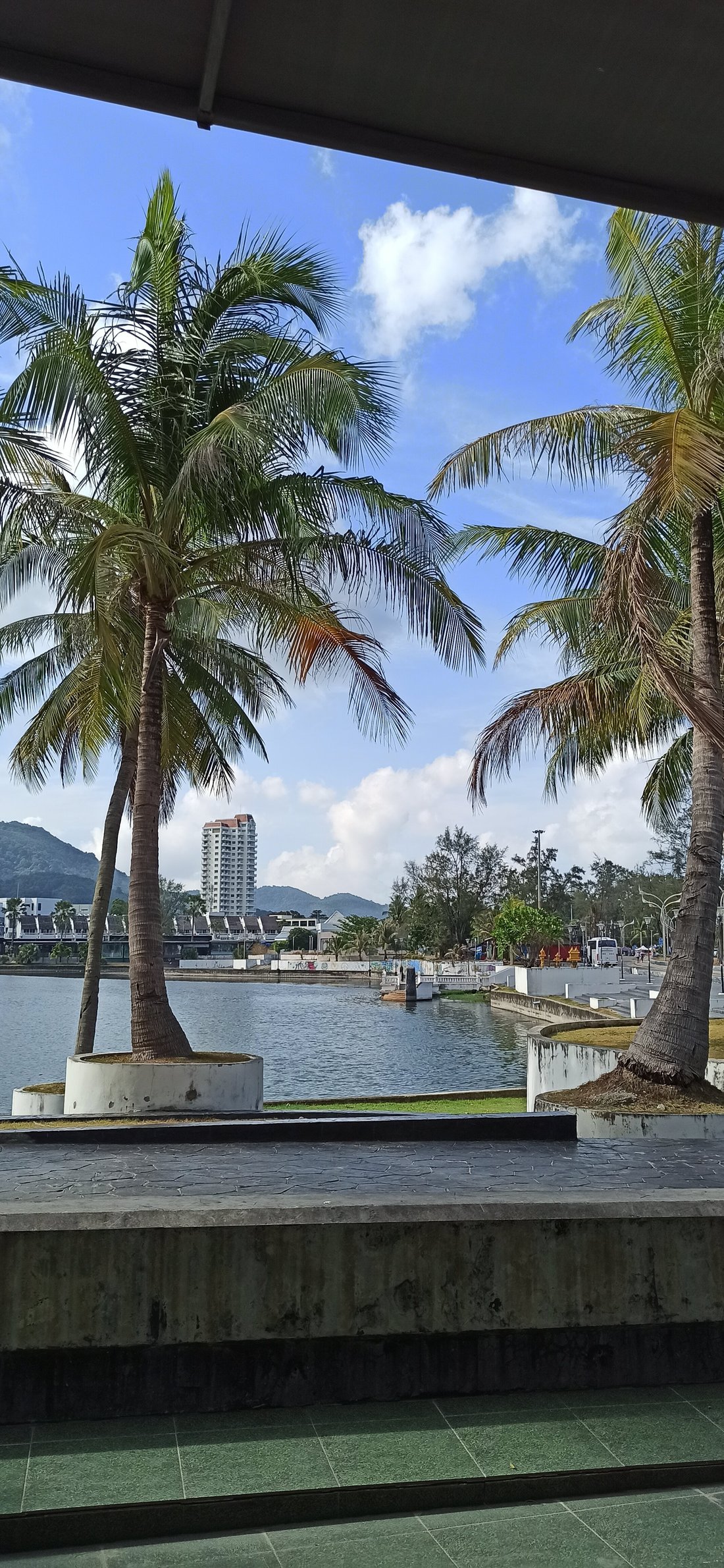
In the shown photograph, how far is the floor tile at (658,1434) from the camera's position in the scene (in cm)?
356

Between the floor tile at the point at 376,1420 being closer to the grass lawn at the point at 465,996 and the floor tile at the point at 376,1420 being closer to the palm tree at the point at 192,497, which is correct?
the palm tree at the point at 192,497

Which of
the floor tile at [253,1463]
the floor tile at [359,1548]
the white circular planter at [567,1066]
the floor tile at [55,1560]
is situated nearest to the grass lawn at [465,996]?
the white circular planter at [567,1066]

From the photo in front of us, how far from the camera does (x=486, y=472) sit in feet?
42.0

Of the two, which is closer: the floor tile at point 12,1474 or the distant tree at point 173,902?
the floor tile at point 12,1474

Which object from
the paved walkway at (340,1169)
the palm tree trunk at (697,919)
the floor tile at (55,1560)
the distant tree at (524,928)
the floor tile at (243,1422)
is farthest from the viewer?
the distant tree at (524,928)

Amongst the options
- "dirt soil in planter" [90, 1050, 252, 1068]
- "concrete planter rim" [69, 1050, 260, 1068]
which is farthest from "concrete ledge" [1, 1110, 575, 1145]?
"dirt soil in planter" [90, 1050, 252, 1068]

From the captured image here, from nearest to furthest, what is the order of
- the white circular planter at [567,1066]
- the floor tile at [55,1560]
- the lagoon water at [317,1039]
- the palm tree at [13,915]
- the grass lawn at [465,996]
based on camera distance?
the floor tile at [55,1560], the white circular planter at [567,1066], the lagoon water at [317,1039], the grass lawn at [465,996], the palm tree at [13,915]

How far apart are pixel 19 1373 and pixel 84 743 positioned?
9.49 metres

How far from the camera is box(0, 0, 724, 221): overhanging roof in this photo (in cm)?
304

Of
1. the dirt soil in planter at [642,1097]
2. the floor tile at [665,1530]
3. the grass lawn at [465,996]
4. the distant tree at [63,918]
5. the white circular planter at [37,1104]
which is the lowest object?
the grass lawn at [465,996]

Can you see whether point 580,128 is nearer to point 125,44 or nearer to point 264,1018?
point 125,44

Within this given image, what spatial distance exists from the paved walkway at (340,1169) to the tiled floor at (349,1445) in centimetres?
176

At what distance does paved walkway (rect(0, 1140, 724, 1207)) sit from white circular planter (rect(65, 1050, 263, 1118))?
2.80m

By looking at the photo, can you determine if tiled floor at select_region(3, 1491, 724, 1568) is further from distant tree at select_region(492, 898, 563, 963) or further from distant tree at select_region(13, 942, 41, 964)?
distant tree at select_region(13, 942, 41, 964)
